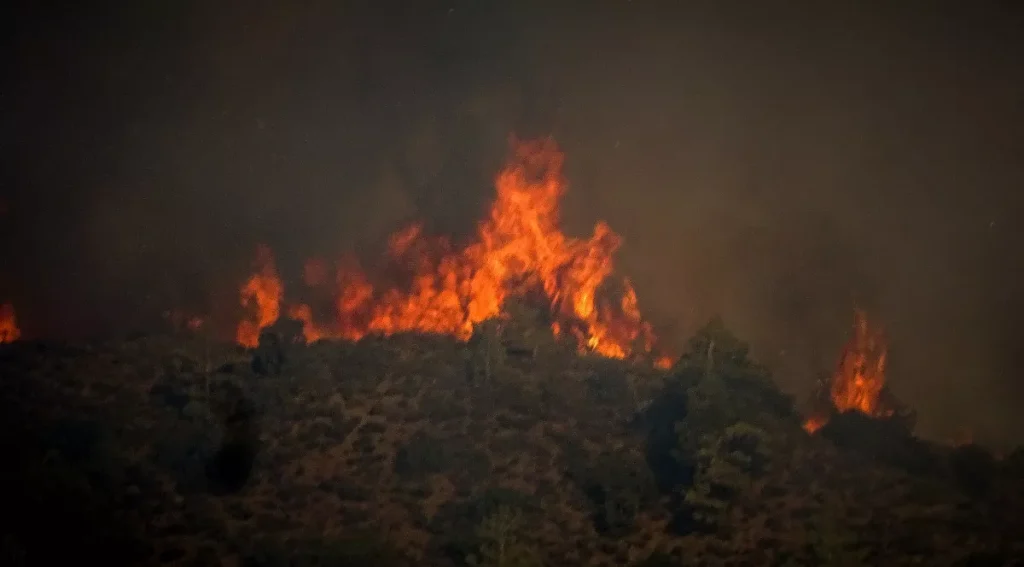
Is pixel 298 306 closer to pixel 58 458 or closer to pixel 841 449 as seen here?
pixel 58 458

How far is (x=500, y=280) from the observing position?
24.6 m

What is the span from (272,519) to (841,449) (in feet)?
45.3

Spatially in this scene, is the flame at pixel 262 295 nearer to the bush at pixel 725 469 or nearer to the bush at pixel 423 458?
the bush at pixel 423 458

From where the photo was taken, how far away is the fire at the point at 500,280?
2425 cm

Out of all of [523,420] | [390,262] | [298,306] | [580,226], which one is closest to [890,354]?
[580,226]

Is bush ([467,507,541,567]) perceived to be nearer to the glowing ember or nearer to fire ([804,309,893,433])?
fire ([804,309,893,433])

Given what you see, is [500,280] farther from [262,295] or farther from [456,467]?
[456,467]

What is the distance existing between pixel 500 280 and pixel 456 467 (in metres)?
8.42

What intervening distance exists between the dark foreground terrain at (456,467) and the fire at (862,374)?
2099mm

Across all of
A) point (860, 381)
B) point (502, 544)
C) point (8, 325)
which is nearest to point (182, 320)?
point (8, 325)

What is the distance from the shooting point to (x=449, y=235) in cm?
2556

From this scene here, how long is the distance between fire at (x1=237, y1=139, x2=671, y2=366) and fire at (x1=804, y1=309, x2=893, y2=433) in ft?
19.2

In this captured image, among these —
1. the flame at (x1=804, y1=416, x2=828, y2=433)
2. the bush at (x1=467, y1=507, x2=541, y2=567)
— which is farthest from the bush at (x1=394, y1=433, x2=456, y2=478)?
the flame at (x1=804, y1=416, x2=828, y2=433)

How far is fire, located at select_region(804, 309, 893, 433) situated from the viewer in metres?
23.0
